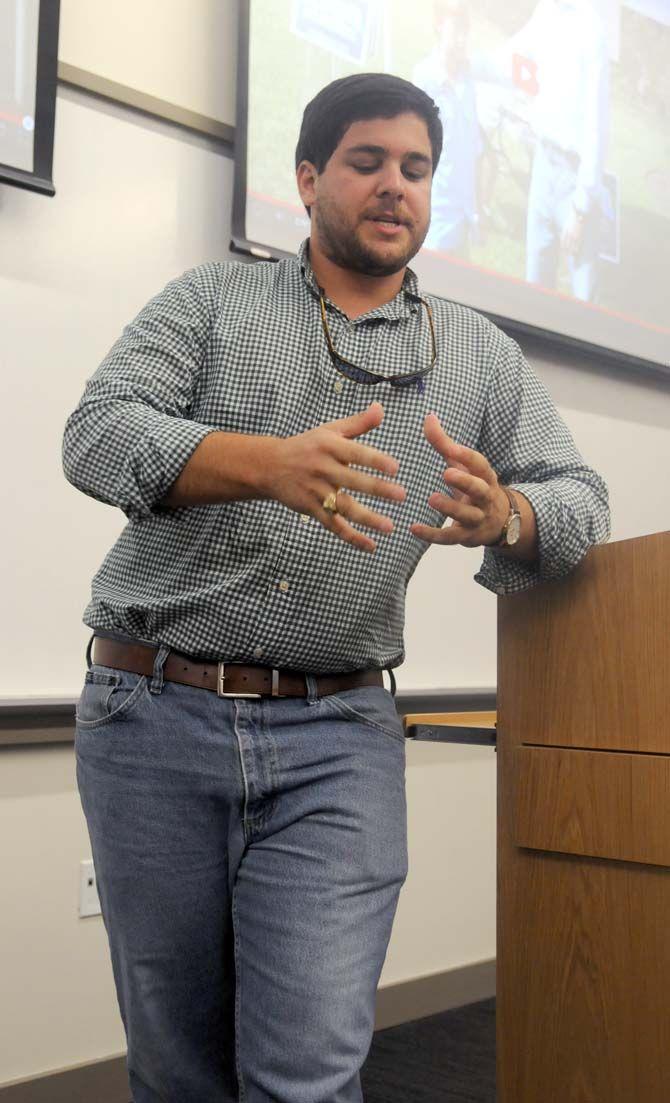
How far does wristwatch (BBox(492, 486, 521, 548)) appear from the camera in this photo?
108cm

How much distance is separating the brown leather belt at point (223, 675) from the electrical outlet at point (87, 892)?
0.83m

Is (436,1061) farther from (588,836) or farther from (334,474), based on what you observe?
(334,474)

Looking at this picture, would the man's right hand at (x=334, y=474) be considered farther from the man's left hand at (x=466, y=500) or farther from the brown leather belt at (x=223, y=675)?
the brown leather belt at (x=223, y=675)

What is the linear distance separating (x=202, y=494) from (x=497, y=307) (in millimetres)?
1786

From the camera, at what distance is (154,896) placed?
1.14 metres

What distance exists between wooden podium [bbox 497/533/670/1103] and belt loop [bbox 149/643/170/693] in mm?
456

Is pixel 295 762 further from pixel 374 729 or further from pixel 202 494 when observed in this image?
pixel 202 494

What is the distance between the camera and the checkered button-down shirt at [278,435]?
1.12m

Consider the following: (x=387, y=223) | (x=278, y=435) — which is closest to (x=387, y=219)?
(x=387, y=223)

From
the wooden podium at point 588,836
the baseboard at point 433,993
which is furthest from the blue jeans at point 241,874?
the baseboard at point 433,993

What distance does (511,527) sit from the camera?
108 centimetres

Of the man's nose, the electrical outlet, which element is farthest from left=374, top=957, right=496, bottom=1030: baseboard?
the man's nose

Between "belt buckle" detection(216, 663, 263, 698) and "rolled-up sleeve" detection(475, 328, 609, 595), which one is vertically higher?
"rolled-up sleeve" detection(475, 328, 609, 595)

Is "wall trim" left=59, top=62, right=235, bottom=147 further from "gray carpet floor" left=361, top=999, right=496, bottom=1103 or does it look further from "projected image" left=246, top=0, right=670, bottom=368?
"gray carpet floor" left=361, top=999, right=496, bottom=1103
